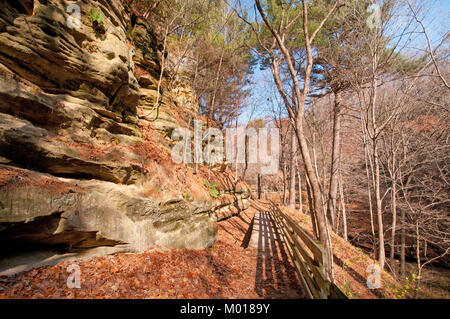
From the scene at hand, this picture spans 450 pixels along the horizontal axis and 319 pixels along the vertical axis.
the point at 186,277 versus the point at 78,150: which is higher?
the point at 78,150

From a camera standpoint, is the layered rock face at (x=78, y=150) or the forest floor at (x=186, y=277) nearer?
the forest floor at (x=186, y=277)

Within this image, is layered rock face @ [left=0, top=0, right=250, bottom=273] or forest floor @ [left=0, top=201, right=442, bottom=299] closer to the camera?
forest floor @ [left=0, top=201, right=442, bottom=299]

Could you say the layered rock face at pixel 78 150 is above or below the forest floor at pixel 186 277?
above

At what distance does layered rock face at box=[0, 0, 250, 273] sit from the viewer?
→ 127 inches

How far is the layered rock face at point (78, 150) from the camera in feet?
10.6

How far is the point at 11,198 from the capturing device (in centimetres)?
283

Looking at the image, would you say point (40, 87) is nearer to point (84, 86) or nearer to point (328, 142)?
point (84, 86)

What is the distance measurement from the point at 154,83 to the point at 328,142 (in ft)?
54.2

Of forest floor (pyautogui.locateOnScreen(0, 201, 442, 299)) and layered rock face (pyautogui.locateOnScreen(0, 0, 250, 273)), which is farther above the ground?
layered rock face (pyautogui.locateOnScreen(0, 0, 250, 273))

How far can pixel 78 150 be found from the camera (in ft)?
13.7

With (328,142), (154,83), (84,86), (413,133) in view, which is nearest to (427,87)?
(413,133)

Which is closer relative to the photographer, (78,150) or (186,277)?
(78,150)
